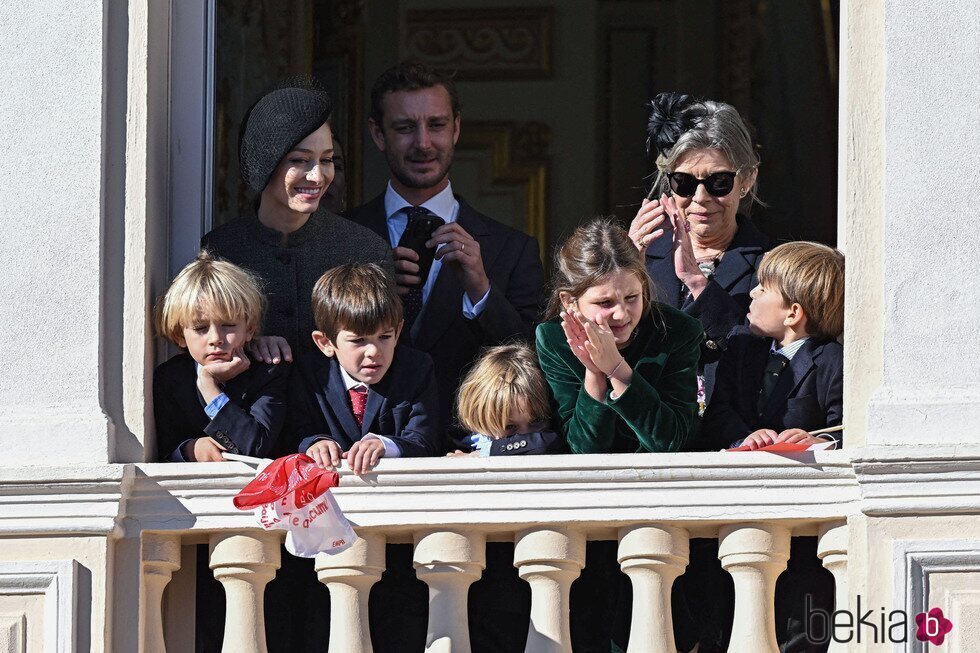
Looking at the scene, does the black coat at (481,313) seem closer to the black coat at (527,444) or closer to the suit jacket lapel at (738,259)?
the black coat at (527,444)

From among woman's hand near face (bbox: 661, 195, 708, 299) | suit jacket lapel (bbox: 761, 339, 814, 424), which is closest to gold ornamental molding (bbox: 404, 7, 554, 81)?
woman's hand near face (bbox: 661, 195, 708, 299)

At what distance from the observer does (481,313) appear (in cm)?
654

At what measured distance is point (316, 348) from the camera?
6469 millimetres

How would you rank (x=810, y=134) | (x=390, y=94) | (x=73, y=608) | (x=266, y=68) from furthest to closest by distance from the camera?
(x=810, y=134) → (x=266, y=68) → (x=390, y=94) → (x=73, y=608)

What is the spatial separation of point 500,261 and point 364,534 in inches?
45.7

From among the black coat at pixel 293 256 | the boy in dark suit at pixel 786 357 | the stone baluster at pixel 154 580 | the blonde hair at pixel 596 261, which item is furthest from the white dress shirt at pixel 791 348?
the stone baluster at pixel 154 580

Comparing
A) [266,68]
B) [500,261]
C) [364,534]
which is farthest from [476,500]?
[266,68]

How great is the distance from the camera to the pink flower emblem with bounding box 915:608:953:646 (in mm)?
5703

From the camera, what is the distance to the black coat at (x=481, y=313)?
21.5ft

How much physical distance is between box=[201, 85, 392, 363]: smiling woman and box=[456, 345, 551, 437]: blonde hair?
0.48m

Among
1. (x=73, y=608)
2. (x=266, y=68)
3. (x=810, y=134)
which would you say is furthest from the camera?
(x=810, y=134)

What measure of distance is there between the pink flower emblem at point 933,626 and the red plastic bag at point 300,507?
53.4 inches

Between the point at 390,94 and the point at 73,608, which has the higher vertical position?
the point at 390,94

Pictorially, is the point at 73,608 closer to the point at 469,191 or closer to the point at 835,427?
the point at 835,427
